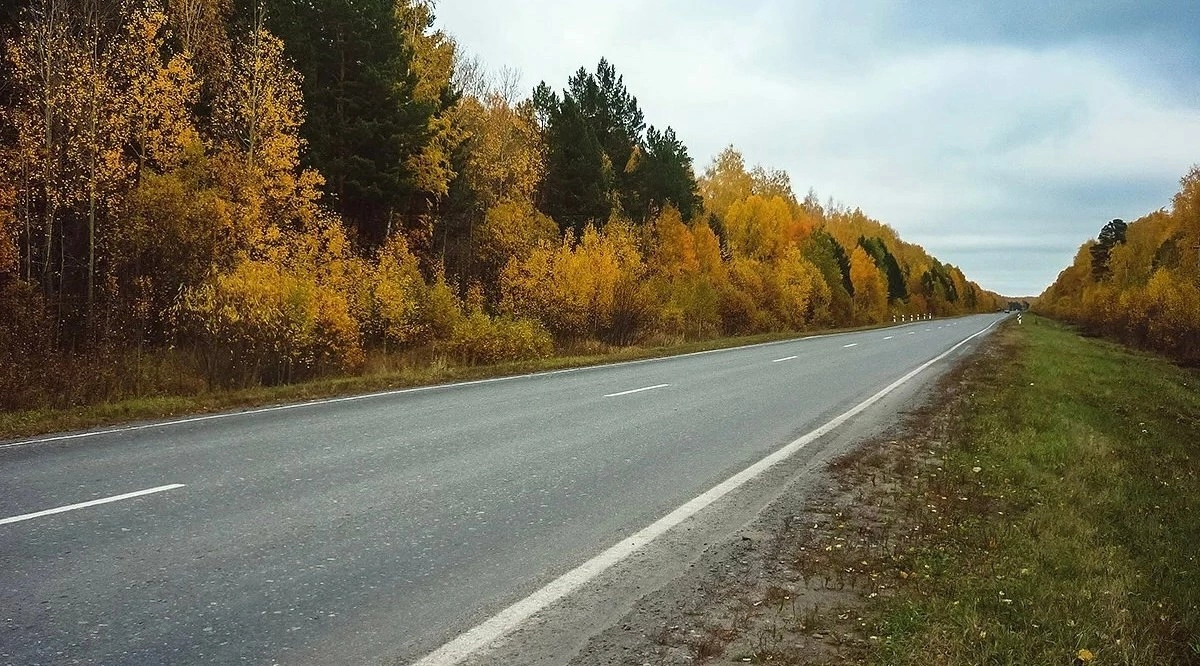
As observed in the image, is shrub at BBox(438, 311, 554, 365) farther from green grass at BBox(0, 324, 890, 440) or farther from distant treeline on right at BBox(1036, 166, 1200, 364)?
distant treeline on right at BBox(1036, 166, 1200, 364)

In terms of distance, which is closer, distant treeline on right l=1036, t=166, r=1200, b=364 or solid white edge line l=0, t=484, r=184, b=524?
solid white edge line l=0, t=484, r=184, b=524

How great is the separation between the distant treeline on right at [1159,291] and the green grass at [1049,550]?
97.5 feet

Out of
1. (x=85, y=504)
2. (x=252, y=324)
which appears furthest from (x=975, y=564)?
(x=252, y=324)

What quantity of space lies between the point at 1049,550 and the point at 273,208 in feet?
67.2

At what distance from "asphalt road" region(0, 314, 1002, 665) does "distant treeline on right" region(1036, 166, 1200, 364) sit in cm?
3500

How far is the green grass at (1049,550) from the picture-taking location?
357 cm

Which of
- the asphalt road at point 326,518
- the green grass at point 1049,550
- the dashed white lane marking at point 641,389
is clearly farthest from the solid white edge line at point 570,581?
the dashed white lane marking at point 641,389

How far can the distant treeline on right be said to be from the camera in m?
36.1

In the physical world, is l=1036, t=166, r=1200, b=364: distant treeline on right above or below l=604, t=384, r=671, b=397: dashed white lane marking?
above

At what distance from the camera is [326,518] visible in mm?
5387

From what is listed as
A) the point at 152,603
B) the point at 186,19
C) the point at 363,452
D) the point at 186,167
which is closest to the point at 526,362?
the point at 186,167

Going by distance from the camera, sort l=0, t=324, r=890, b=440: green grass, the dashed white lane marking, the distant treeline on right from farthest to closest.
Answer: the distant treeline on right, the dashed white lane marking, l=0, t=324, r=890, b=440: green grass

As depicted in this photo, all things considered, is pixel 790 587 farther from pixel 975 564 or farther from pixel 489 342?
pixel 489 342

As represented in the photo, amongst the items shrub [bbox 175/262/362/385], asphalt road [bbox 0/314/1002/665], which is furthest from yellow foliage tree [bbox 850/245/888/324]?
asphalt road [bbox 0/314/1002/665]
